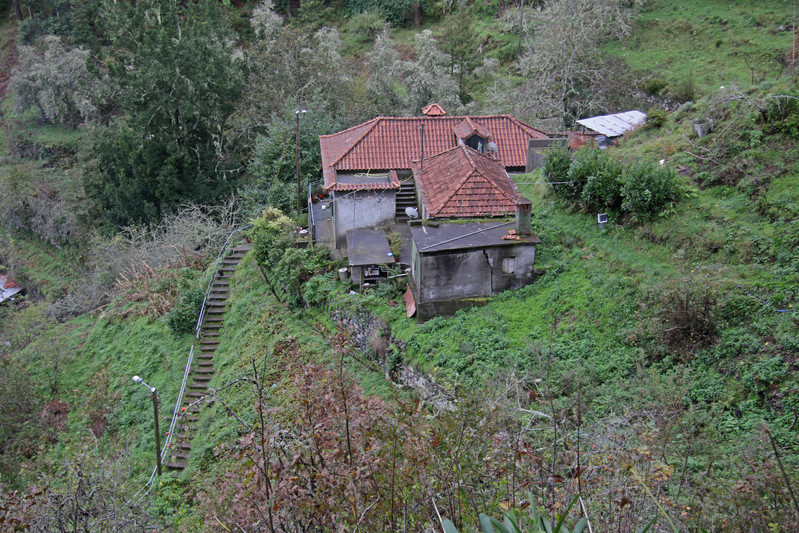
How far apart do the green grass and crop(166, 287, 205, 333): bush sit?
67.6ft

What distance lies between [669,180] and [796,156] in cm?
262

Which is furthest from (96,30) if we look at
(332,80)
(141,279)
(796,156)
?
(796,156)

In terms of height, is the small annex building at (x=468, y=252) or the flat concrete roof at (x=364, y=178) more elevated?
the flat concrete roof at (x=364, y=178)

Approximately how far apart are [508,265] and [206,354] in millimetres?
10186

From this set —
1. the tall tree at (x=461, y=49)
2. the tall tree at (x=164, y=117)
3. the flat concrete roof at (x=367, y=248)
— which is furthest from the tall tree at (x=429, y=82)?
the flat concrete roof at (x=367, y=248)

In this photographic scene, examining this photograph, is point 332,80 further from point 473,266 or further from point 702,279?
point 702,279

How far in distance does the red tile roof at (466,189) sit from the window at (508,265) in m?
1.60

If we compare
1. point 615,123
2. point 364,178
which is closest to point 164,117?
point 364,178

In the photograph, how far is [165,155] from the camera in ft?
89.5

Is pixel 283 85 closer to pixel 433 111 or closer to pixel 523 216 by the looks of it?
pixel 433 111

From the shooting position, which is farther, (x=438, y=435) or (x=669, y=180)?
(x=669, y=180)

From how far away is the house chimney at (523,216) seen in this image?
13.7 meters

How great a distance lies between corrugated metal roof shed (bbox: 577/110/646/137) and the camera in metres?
19.0

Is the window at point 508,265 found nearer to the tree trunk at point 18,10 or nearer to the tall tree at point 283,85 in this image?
the tall tree at point 283,85
